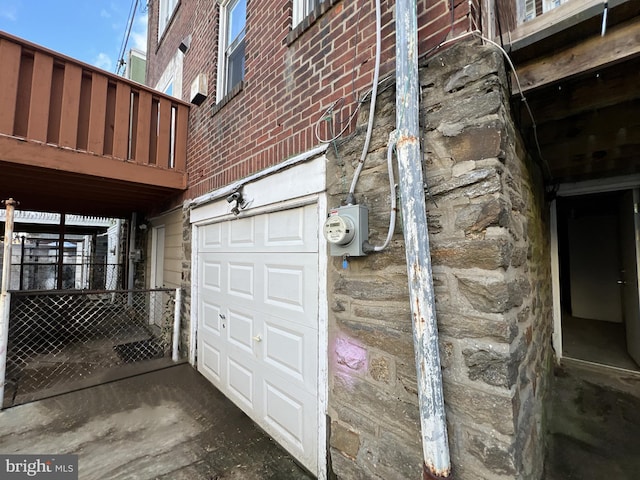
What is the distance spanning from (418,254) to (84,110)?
14.4 ft

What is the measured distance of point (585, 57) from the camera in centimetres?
137

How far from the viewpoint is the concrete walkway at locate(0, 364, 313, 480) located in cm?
222

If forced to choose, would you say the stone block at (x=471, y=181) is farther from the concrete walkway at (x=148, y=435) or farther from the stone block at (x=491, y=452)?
the concrete walkway at (x=148, y=435)

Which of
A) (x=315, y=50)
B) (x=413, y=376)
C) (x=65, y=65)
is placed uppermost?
(x=65, y=65)

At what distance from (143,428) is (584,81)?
4268mm

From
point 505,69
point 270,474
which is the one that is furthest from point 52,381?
point 505,69

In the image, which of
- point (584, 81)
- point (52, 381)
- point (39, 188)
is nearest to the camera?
point (584, 81)

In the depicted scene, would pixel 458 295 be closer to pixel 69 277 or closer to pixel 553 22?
pixel 553 22

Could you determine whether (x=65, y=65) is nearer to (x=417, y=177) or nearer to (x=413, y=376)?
(x=417, y=177)

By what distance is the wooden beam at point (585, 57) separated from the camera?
1279mm

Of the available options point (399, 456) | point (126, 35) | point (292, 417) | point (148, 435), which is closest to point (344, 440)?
point (399, 456)

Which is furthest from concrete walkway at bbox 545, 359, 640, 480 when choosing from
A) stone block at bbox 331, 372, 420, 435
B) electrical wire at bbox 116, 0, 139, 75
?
electrical wire at bbox 116, 0, 139, 75

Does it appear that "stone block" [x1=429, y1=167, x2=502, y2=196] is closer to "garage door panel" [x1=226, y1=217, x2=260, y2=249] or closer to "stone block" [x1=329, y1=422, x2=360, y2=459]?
"stone block" [x1=329, y1=422, x2=360, y2=459]

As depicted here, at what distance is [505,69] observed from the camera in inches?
58.5
